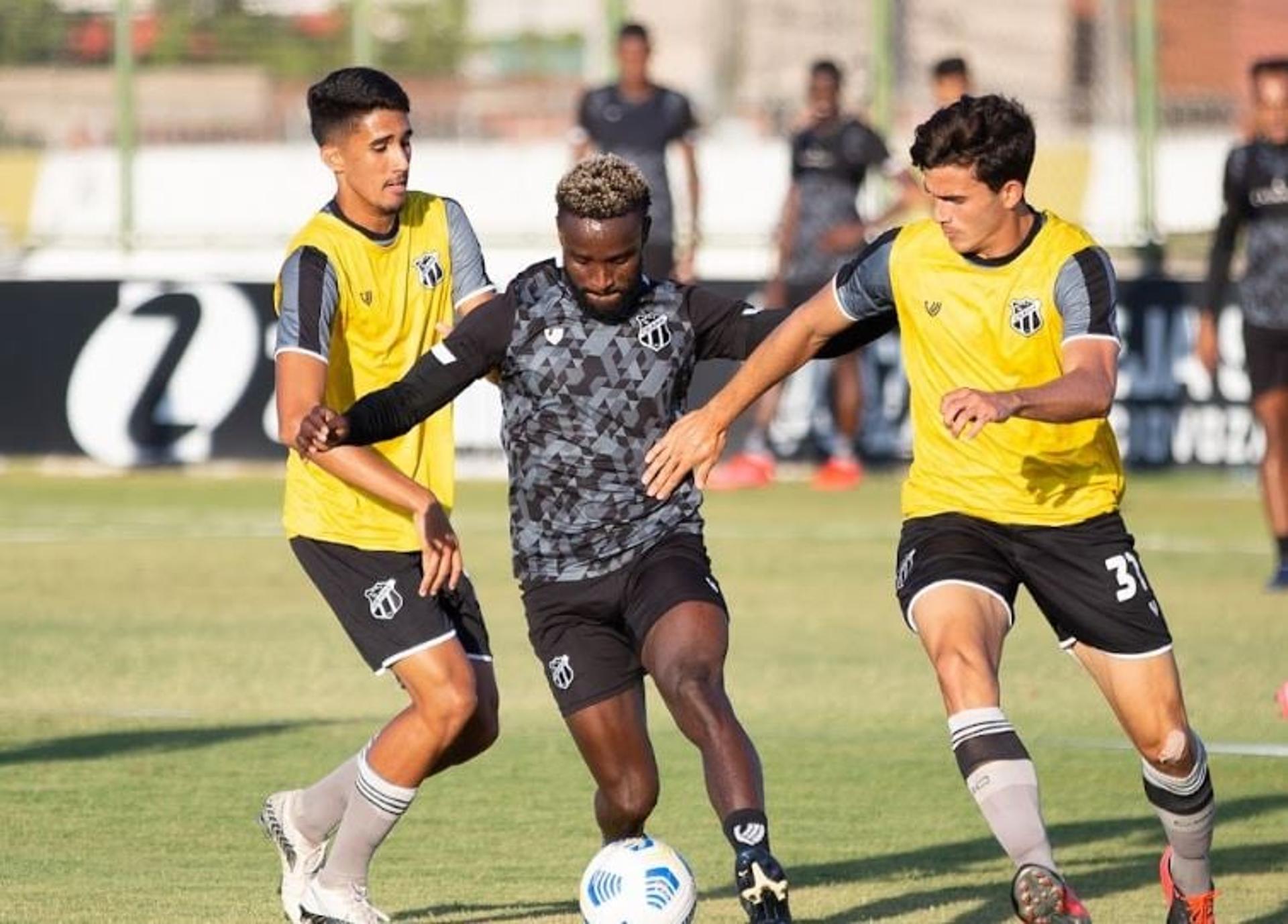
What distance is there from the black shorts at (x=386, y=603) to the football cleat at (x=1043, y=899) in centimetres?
182

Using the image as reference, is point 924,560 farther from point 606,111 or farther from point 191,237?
point 191,237

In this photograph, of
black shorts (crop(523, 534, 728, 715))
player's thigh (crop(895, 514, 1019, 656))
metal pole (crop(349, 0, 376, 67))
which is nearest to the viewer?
player's thigh (crop(895, 514, 1019, 656))

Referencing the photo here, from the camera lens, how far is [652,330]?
697 cm

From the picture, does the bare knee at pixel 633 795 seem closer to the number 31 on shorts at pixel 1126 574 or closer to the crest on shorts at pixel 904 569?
the crest on shorts at pixel 904 569

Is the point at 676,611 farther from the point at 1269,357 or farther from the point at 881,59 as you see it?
the point at 881,59

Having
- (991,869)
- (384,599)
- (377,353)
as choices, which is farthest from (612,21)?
(384,599)

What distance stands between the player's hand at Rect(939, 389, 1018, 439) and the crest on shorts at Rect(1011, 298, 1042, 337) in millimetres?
660

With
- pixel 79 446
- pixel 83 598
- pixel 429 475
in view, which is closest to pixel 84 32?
pixel 79 446

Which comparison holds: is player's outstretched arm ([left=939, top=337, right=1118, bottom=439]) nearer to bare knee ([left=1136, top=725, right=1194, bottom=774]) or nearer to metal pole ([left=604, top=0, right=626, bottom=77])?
bare knee ([left=1136, top=725, right=1194, bottom=774])

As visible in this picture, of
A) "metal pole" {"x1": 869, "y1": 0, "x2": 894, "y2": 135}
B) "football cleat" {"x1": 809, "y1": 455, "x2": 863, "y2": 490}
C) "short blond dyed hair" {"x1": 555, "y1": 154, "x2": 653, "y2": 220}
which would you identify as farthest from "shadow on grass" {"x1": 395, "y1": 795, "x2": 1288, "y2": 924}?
"metal pole" {"x1": 869, "y1": 0, "x2": 894, "y2": 135}

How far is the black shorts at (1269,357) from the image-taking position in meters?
14.4

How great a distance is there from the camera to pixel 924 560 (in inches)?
270

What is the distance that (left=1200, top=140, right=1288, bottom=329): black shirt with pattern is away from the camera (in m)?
14.3

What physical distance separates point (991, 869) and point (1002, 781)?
5.83 feet
